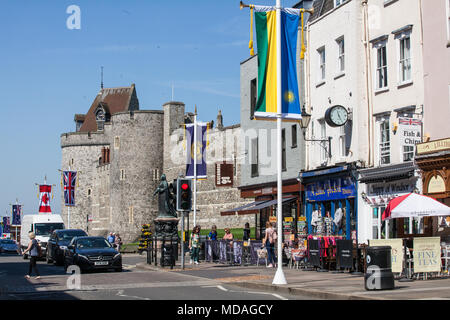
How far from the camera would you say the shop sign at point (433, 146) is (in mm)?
22906

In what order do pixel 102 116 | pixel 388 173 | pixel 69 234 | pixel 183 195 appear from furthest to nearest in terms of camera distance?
pixel 102 116, pixel 69 234, pixel 183 195, pixel 388 173

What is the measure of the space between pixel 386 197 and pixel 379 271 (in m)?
10.7

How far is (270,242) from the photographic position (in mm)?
27938

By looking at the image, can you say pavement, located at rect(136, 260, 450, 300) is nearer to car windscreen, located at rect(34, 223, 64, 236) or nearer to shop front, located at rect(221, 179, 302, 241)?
shop front, located at rect(221, 179, 302, 241)

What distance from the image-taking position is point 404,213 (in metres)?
20.1

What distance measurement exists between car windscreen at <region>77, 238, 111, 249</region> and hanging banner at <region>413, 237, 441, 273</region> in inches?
512

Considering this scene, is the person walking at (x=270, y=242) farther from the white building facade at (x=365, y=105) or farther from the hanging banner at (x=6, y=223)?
the hanging banner at (x=6, y=223)

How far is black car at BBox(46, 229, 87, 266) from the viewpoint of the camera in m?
34.6

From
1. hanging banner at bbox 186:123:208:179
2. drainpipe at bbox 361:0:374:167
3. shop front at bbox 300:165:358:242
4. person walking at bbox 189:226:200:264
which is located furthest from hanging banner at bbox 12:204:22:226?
drainpipe at bbox 361:0:374:167

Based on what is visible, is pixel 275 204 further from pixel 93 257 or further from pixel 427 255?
pixel 427 255

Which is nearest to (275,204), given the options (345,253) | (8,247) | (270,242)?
(270,242)

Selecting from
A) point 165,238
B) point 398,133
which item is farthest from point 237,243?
point 398,133

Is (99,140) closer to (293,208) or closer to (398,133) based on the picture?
(293,208)

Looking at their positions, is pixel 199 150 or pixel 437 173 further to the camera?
pixel 199 150
